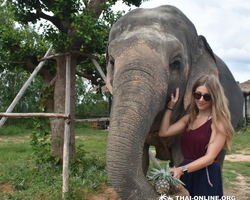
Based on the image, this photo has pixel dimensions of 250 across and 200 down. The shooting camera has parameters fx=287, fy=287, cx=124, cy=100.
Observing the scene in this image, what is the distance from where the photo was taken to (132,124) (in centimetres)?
202

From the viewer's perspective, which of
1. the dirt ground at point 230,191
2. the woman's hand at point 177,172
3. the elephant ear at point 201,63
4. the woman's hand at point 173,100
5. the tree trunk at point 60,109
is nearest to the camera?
the woman's hand at point 177,172

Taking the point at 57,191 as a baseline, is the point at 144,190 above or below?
above

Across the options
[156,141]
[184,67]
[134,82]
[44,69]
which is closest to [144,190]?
[134,82]

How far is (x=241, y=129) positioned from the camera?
49.3ft

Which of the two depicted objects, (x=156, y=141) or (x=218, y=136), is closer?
(x=218, y=136)

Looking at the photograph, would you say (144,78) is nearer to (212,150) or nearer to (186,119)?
(186,119)

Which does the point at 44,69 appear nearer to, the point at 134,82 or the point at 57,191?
the point at 57,191

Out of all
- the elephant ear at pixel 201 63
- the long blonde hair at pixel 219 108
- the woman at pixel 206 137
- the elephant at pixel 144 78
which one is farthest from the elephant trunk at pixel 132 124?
the elephant ear at pixel 201 63

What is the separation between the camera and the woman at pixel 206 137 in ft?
6.77

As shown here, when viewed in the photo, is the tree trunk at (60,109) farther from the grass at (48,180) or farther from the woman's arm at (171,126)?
the woman's arm at (171,126)

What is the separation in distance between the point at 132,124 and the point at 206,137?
0.58m

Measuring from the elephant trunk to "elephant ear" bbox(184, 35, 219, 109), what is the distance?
60 centimetres

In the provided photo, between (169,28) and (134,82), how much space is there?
2.87 feet

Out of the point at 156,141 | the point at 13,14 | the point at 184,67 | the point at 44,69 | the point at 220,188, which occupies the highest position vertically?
the point at 13,14
